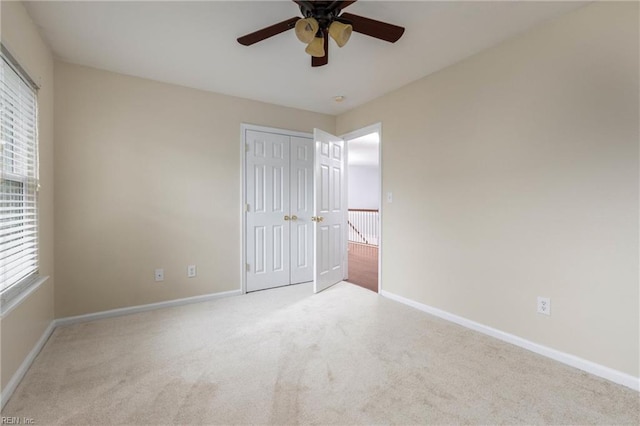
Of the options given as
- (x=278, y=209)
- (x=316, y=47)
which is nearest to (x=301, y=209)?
(x=278, y=209)

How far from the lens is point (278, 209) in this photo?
3.78 meters

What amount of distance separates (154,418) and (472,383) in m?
1.79

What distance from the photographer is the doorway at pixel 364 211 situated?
404 centimetres

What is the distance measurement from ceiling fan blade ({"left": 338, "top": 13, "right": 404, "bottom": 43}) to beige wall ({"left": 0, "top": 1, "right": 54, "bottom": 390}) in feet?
6.38

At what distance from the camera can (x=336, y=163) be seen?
3973 mm

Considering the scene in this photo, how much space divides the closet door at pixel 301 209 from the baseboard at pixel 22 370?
7.92 feet

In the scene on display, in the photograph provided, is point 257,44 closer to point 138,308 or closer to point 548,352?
point 138,308

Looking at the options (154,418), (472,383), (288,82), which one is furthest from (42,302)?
(472,383)

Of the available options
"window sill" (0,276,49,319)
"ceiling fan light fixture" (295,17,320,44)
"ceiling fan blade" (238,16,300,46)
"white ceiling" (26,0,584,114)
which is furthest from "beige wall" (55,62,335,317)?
"ceiling fan light fixture" (295,17,320,44)

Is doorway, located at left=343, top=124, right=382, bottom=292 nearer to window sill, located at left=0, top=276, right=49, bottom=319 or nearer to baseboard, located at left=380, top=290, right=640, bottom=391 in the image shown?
baseboard, located at left=380, top=290, right=640, bottom=391

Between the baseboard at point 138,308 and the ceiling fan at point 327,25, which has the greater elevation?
the ceiling fan at point 327,25

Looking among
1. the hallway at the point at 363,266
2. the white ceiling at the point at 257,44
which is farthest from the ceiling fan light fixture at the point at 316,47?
the hallway at the point at 363,266

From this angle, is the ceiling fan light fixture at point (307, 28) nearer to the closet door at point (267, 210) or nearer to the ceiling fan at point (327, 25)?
the ceiling fan at point (327, 25)

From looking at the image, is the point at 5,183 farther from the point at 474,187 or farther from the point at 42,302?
the point at 474,187
